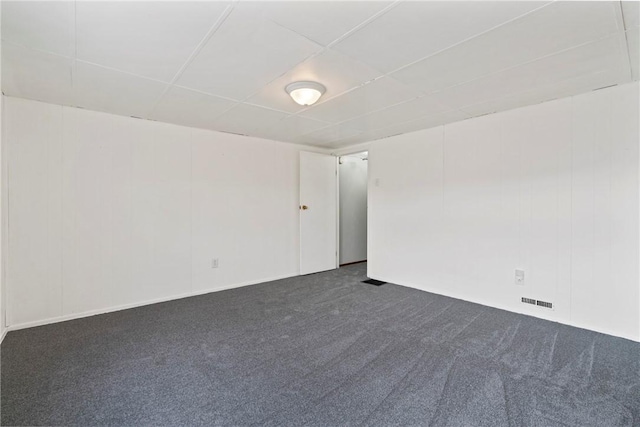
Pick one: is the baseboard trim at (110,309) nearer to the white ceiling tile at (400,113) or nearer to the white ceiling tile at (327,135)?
the white ceiling tile at (327,135)

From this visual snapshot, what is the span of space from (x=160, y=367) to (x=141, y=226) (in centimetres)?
198

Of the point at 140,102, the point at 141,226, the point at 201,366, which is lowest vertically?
the point at 201,366

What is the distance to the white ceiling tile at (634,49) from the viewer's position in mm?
1840

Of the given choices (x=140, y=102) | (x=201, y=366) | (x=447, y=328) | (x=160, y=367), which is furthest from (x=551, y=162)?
(x=140, y=102)

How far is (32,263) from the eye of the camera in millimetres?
2900

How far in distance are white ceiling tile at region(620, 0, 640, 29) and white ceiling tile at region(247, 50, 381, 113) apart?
1.43 meters

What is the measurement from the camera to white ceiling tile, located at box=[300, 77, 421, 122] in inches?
103

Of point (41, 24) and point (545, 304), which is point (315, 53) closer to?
point (41, 24)

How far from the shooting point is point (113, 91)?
267 centimetres

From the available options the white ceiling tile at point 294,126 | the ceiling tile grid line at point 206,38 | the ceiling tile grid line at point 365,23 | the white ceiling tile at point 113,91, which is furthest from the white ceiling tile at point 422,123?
the white ceiling tile at point 113,91

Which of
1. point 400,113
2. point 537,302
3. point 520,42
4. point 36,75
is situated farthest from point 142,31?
point 537,302

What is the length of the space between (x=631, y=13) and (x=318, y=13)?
70.9 inches

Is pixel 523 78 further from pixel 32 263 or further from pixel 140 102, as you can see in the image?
pixel 32 263

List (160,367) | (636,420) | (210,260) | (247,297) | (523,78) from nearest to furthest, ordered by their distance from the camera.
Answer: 1. (636,420)
2. (160,367)
3. (523,78)
4. (247,297)
5. (210,260)
